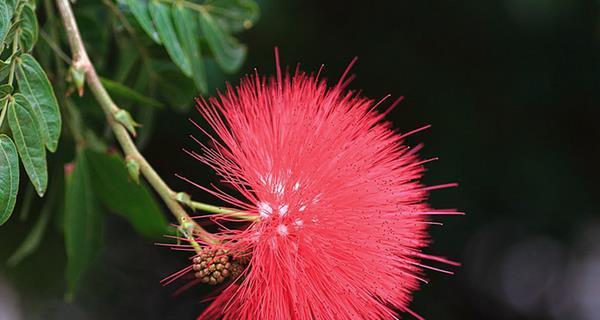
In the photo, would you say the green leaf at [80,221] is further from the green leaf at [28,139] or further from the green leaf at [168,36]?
the green leaf at [28,139]

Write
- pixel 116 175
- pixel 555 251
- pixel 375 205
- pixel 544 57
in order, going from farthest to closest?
pixel 555 251 → pixel 544 57 → pixel 116 175 → pixel 375 205

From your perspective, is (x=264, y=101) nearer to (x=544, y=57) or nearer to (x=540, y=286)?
(x=544, y=57)

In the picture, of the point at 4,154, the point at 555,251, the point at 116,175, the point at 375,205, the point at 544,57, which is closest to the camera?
the point at 4,154

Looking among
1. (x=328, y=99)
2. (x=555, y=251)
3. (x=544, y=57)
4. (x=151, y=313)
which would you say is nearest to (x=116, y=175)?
(x=328, y=99)

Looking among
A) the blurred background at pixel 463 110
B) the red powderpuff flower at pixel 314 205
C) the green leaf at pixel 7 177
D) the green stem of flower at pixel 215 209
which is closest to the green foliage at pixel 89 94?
the green leaf at pixel 7 177

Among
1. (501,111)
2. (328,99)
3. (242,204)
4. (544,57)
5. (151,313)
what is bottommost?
(151,313)

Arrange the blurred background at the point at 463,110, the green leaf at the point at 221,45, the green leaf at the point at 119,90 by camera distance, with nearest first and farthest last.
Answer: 1. the green leaf at the point at 119,90
2. the green leaf at the point at 221,45
3. the blurred background at the point at 463,110
